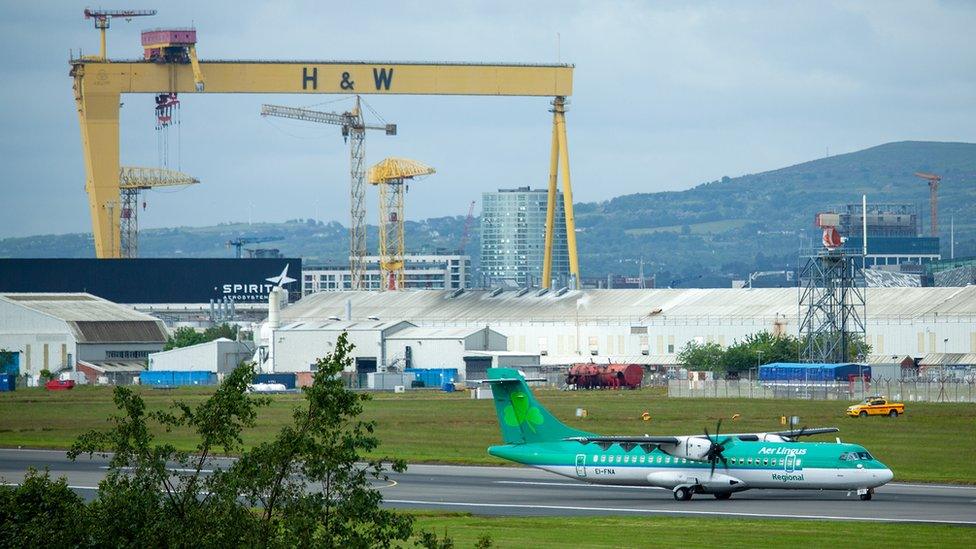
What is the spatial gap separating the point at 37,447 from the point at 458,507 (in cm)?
2890

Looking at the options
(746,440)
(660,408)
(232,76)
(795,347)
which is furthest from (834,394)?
(232,76)

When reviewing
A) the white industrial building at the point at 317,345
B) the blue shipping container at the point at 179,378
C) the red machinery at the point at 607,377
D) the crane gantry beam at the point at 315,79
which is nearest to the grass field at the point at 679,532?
the red machinery at the point at 607,377

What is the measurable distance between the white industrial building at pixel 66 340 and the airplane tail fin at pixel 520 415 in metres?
87.2

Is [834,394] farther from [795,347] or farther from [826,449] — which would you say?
[826,449]

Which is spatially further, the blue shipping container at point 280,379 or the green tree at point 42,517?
the blue shipping container at point 280,379

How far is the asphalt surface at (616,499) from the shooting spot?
41.6 metres

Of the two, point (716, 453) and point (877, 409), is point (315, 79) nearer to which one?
point (877, 409)

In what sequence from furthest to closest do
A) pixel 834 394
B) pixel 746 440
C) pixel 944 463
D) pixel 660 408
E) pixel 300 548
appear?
1. pixel 834 394
2. pixel 660 408
3. pixel 944 463
4. pixel 746 440
5. pixel 300 548

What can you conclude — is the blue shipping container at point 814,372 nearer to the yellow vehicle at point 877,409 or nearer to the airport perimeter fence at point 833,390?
the airport perimeter fence at point 833,390

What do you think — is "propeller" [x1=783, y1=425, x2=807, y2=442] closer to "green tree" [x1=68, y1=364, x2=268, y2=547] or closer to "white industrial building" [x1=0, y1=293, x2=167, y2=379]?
"green tree" [x1=68, y1=364, x2=268, y2=547]

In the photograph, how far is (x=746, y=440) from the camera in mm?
46844

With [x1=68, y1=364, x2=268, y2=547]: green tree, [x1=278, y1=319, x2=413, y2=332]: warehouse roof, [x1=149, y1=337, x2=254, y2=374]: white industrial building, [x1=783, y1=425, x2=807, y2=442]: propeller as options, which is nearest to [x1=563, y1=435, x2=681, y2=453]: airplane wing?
A: [x1=783, y1=425, x2=807, y2=442]: propeller

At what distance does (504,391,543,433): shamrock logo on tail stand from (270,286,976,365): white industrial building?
70008 millimetres

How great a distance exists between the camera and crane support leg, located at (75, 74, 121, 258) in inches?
5389
